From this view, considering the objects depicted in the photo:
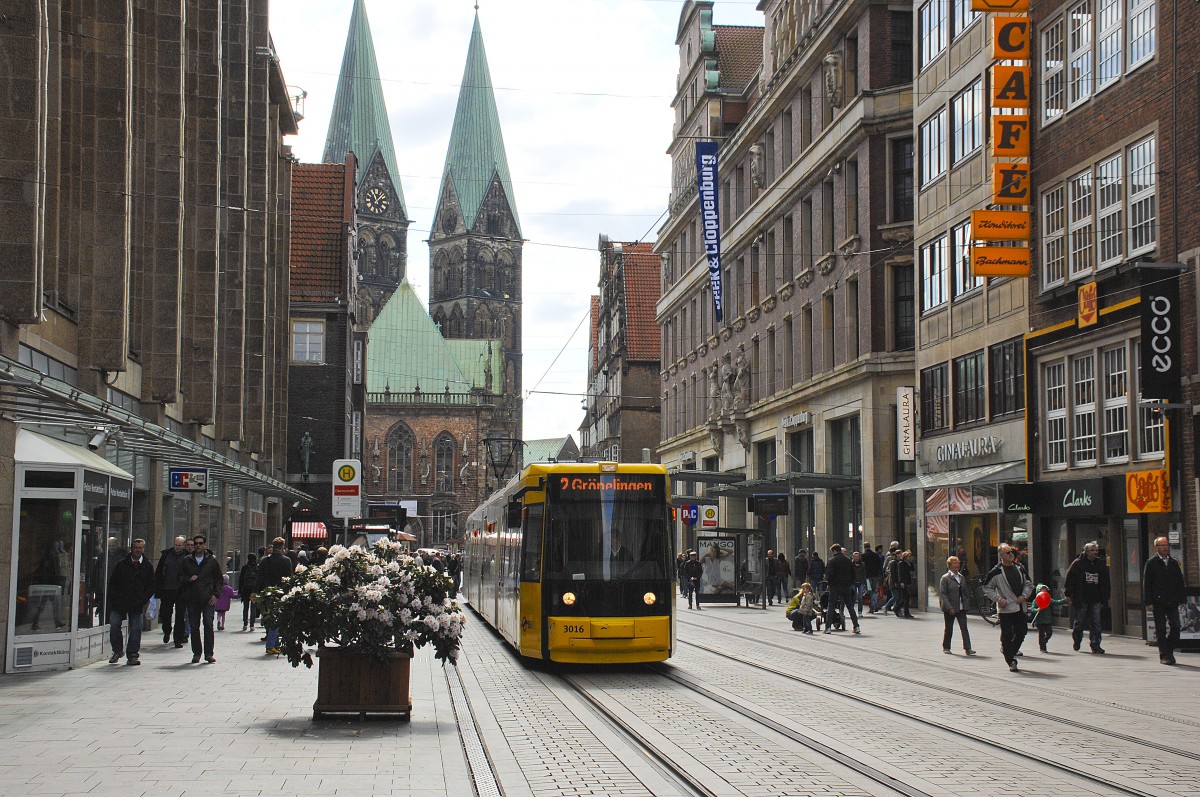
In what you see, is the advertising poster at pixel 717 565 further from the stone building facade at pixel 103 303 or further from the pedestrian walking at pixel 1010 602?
the pedestrian walking at pixel 1010 602

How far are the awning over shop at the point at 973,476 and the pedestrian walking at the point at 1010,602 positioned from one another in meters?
9.84

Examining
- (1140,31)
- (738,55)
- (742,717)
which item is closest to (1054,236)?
(1140,31)

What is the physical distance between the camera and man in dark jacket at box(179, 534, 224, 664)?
64.6 ft

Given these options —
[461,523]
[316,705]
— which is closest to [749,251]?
[316,705]

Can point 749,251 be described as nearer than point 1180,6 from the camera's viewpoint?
No

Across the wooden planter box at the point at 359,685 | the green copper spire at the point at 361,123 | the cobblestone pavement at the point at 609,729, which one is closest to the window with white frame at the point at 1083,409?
the cobblestone pavement at the point at 609,729

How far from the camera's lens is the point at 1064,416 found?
27719mm

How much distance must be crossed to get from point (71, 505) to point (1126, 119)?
17.9 m

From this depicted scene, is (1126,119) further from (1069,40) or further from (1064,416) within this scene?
(1064,416)

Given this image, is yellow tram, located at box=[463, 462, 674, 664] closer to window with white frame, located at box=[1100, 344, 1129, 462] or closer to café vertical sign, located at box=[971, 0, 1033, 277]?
window with white frame, located at box=[1100, 344, 1129, 462]

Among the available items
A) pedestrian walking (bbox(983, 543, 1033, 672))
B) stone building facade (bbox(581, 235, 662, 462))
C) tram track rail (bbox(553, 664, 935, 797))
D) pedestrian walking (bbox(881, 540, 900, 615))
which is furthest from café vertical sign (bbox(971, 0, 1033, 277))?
stone building facade (bbox(581, 235, 662, 462))

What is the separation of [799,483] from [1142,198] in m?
16.2

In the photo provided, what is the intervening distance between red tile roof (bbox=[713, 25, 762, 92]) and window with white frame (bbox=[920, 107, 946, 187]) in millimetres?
23622

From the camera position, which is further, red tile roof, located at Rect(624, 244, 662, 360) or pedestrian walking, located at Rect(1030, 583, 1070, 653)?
red tile roof, located at Rect(624, 244, 662, 360)
